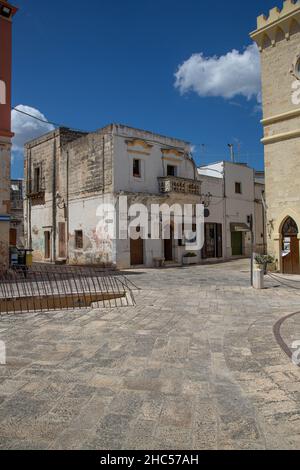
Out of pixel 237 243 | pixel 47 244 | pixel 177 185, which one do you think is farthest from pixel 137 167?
pixel 237 243

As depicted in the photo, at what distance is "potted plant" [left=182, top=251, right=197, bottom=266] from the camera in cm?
2140

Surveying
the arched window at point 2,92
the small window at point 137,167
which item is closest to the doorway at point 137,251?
the small window at point 137,167

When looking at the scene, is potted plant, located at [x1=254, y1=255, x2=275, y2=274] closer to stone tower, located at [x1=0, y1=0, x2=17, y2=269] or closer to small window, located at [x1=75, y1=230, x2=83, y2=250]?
stone tower, located at [x1=0, y1=0, x2=17, y2=269]

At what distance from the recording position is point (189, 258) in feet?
71.3

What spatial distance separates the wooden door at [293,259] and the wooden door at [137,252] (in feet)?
25.5

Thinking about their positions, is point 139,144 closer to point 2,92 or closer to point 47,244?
point 2,92

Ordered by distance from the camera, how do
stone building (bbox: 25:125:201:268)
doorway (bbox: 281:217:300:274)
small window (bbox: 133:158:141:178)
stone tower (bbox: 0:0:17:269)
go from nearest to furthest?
stone tower (bbox: 0:0:17:269) < doorway (bbox: 281:217:300:274) < stone building (bbox: 25:125:201:268) < small window (bbox: 133:158:141:178)

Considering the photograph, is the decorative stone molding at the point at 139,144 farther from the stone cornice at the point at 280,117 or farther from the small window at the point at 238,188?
the small window at the point at 238,188

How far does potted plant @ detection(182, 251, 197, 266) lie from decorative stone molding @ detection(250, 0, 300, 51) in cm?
1157

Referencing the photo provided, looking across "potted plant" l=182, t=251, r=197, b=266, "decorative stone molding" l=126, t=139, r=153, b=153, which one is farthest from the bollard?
"decorative stone molding" l=126, t=139, r=153, b=153

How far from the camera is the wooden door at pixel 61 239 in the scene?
70.7ft

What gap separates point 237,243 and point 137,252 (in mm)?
9677

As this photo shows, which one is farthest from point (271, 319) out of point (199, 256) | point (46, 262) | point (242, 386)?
point (46, 262)

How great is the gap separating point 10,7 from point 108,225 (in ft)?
33.3
